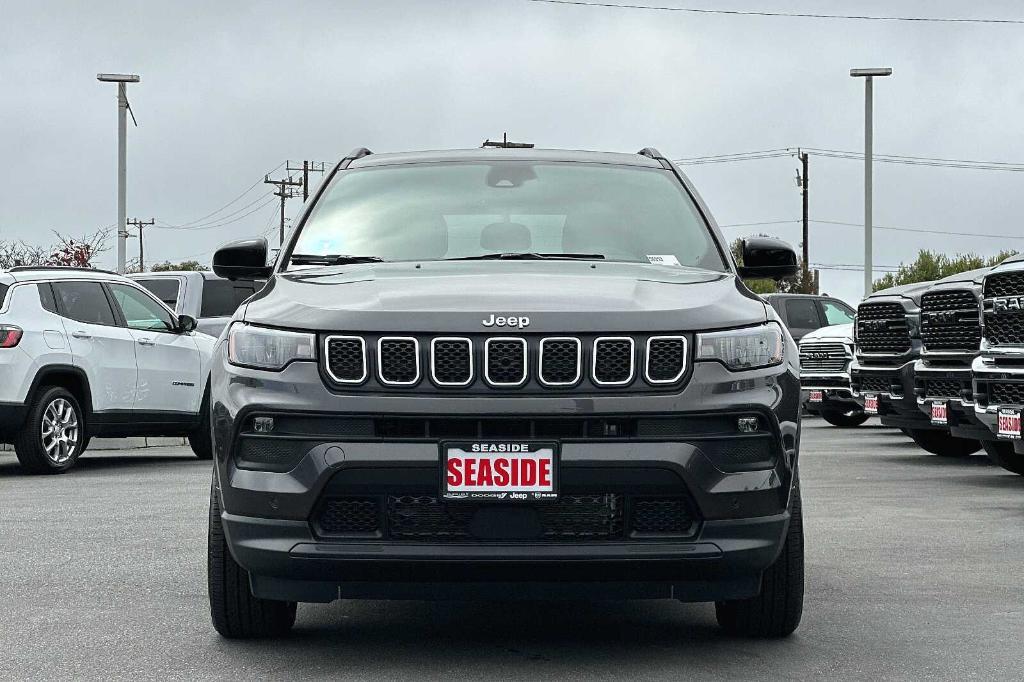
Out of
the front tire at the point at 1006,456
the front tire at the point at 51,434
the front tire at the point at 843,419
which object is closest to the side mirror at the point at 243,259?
the front tire at the point at 51,434

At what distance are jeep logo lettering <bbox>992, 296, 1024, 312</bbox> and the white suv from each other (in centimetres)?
784

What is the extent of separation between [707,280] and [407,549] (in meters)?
1.51

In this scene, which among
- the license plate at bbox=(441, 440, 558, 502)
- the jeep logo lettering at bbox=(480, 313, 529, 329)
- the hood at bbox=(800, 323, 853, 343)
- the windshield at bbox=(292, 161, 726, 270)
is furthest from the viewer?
the hood at bbox=(800, 323, 853, 343)

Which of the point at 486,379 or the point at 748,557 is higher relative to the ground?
the point at 486,379

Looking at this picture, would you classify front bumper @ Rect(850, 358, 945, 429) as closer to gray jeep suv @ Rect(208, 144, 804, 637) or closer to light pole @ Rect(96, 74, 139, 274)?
gray jeep suv @ Rect(208, 144, 804, 637)

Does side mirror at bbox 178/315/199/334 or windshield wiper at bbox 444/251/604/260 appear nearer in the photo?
windshield wiper at bbox 444/251/604/260

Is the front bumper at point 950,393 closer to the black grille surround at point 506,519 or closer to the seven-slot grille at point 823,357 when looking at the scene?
the seven-slot grille at point 823,357

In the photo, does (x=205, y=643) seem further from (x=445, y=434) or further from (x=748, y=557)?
(x=748, y=557)

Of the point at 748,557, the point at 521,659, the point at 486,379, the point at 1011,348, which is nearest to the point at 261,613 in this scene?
the point at 521,659

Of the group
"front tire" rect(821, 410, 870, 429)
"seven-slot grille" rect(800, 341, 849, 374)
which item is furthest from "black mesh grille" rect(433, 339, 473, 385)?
"front tire" rect(821, 410, 870, 429)

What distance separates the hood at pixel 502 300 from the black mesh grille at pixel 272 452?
38 cm

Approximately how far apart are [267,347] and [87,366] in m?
9.61

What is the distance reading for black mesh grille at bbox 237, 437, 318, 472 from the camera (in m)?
4.96

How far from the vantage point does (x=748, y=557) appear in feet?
16.7
